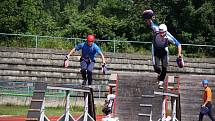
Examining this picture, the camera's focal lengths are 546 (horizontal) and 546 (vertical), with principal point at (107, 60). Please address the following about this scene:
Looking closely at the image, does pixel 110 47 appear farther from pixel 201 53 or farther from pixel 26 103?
pixel 26 103

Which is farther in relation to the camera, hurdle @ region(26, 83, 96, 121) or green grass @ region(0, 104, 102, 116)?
green grass @ region(0, 104, 102, 116)

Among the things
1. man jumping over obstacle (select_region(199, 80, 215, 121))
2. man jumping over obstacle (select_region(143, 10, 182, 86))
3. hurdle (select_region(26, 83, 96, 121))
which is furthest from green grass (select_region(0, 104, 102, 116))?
man jumping over obstacle (select_region(143, 10, 182, 86))

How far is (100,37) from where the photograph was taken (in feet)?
123

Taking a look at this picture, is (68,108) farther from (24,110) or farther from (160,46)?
(24,110)

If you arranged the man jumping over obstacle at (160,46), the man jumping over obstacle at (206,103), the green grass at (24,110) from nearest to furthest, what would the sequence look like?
the man jumping over obstacle at (160,46)
the man jumping over obstacle at (206,103)
the green grass at (24,110)

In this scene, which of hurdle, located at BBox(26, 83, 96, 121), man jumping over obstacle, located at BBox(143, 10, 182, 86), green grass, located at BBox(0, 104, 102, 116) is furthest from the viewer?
green grass, located at BBox(0, 104, 102, 116)

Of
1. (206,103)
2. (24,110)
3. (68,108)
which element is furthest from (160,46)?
(24,110)

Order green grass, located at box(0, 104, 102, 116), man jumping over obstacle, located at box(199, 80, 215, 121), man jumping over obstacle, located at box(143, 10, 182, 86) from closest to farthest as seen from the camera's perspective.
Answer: man jumping over obstacle, located at box(143, 10, 182, 86), man jumping over obstacle, located at box(199, 80, 215, 121), green grass, located at box(0, 104, 102, 116)

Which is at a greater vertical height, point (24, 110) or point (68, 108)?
point (68, 108)

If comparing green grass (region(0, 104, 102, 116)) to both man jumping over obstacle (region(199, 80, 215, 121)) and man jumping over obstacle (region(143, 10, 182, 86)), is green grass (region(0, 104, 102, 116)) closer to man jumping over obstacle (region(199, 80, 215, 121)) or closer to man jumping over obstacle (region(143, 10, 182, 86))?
man jumping over obstacle (region(199, 80, 215, 121))

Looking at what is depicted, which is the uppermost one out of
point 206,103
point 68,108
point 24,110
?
point 68,108

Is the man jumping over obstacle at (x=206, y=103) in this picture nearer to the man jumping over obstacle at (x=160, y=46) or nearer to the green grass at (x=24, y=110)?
the man jumping over obstacle at (x=160, y=46)

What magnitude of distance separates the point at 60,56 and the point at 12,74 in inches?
105

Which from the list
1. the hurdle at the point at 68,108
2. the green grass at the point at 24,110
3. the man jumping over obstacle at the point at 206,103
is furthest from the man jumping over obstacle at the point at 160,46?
the green grass at the point at 24,110
